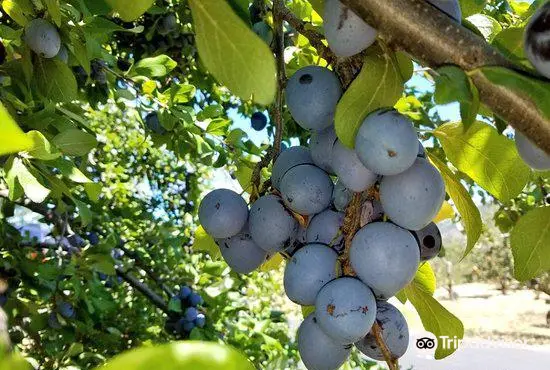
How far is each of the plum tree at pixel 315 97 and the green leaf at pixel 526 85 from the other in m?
0.28

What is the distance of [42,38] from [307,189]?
90 cm

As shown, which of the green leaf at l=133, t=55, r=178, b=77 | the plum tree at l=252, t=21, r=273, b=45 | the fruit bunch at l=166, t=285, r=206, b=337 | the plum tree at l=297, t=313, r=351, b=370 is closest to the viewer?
the plum tree at l=297, t=313, r=351, b=370

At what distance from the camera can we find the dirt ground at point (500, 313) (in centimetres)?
1409

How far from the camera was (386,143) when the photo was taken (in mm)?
721

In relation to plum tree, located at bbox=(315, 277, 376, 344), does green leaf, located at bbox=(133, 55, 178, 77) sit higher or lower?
lower

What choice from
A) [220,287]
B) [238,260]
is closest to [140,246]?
[220,287]

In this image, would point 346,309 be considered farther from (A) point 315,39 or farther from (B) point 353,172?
(A) point 315,39

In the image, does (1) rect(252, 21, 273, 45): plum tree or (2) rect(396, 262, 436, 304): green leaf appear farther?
(1) rect(252, 21, 273, 45): plum tree

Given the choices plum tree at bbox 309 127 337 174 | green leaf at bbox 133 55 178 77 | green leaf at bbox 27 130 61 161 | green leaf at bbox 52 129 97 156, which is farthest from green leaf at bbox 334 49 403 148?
green leaf at bbox 133 55 178 77

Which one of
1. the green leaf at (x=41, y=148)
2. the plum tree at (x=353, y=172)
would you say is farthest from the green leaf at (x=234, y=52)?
the green leaf at (x=41, y=148)

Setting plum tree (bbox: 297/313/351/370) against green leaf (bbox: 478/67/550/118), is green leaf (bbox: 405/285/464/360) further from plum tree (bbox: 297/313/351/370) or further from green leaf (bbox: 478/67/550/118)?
green leaf (bbox: 478/67/550/118)

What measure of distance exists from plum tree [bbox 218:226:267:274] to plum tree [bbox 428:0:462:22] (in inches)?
19.2

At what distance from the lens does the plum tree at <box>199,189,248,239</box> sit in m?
1.01

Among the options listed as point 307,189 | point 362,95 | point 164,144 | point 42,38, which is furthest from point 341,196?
point 164,144
